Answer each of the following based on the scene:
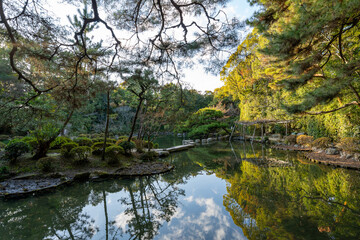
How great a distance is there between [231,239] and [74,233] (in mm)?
2156

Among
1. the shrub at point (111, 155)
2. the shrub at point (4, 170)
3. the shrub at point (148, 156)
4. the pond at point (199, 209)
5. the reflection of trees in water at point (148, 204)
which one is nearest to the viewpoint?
the pond at point (199, 209)

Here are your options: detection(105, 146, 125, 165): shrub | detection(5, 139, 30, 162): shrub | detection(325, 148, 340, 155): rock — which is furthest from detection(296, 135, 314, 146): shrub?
detection(5, 139, 30, 162): shrub

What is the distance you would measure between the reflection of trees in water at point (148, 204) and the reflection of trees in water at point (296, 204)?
113 centimetres

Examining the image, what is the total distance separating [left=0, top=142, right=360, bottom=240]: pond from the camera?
7.53 feet

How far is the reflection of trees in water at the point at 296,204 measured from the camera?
7.11ft

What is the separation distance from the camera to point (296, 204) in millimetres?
2838

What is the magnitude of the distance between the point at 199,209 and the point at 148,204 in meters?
0.99

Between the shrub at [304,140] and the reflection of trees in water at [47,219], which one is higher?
the shrub at [304,140]

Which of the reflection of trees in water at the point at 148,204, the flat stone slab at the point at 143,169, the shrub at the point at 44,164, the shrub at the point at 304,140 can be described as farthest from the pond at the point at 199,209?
the shrub at the point at 304,140

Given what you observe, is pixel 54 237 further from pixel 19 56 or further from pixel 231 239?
pixel 19 56

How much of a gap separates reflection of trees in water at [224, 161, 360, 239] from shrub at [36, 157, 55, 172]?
4675 mm

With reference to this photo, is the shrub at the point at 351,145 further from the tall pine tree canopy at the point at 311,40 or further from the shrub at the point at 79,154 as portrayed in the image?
the shrub at the point at 79,154

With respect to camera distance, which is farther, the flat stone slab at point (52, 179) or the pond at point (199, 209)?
the flat stone slab at point (52, 179)

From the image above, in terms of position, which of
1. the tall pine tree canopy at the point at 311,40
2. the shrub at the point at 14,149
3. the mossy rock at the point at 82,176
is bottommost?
the mossy rock at the point at 82,176
